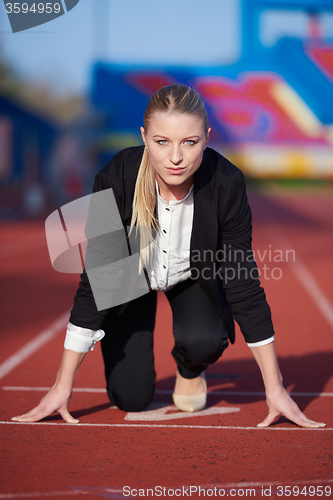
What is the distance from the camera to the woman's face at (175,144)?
9.09 feet

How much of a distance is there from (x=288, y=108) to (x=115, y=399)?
32.4m

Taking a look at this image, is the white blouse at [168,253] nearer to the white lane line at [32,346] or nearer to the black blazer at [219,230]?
the black blazer at [219,230]

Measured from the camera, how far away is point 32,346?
513 centimetres

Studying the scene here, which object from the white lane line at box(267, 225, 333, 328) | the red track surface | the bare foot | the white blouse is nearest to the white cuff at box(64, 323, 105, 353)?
the white blouse

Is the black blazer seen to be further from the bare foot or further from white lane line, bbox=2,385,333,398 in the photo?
white lane line, bbox=2,385,333,398

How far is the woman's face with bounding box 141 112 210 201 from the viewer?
2.77 metres

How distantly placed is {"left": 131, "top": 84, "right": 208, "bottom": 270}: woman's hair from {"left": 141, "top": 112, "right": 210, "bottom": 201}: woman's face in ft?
0.11

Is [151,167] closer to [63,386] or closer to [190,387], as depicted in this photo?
[63,386]

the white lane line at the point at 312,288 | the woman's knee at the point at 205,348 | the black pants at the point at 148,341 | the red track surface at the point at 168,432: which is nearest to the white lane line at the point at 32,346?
the red track surface at the point at 168,432

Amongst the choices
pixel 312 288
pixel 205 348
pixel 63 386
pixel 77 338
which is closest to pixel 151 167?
pixel 77 338

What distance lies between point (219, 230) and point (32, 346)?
2596 mm

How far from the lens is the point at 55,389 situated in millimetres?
3012

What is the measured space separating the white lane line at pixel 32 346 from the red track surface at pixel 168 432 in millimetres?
48

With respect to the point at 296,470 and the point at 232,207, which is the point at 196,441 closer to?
the point at 296,470
